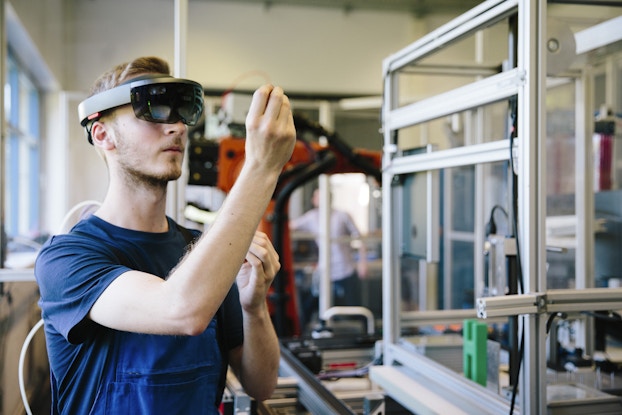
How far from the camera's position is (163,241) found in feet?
4.13

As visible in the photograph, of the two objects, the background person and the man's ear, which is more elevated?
the man's ear

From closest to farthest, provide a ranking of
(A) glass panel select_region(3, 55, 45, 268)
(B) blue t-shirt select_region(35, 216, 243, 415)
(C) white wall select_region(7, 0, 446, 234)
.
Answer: (B) blue t-shirt select_region(35, 216, 243, 415) < (A) glass panel select_region(3, 55, 45, 268) < (C) white wall select_region(7, 0, 446, 234)

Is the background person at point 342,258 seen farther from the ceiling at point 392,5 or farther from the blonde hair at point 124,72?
the blonde hair at point 124,72

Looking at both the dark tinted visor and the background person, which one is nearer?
the dark tinted visor

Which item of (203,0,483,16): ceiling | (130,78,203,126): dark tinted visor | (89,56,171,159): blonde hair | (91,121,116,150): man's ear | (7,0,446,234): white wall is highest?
(203,0,483,16): ceiling

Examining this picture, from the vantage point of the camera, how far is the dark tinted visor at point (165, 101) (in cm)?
115

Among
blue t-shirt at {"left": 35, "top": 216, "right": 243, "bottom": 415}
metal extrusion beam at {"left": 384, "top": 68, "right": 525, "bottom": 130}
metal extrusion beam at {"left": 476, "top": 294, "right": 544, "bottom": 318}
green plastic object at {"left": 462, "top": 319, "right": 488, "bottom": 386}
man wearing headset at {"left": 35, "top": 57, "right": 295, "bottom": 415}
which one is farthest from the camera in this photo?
green plastic object at {"left": 462, "top": 319, "right": 488, "bottom": 386}

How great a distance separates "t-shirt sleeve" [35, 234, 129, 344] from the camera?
102 cm

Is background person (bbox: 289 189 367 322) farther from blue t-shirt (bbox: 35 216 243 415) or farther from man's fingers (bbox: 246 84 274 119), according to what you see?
man's fingers (bbox: 246 84 274 119)

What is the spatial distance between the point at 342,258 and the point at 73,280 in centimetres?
460

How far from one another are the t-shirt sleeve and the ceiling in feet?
19.9

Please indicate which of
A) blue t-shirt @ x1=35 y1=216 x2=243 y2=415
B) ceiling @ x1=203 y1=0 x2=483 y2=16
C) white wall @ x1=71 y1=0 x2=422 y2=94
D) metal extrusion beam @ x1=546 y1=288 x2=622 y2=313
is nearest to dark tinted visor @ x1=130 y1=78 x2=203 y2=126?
blue t-shirt @ x1=35 y1=216 x2=243 y2=415

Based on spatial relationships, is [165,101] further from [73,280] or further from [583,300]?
[583,300]

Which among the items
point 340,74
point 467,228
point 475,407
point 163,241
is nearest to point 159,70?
point 163,241
